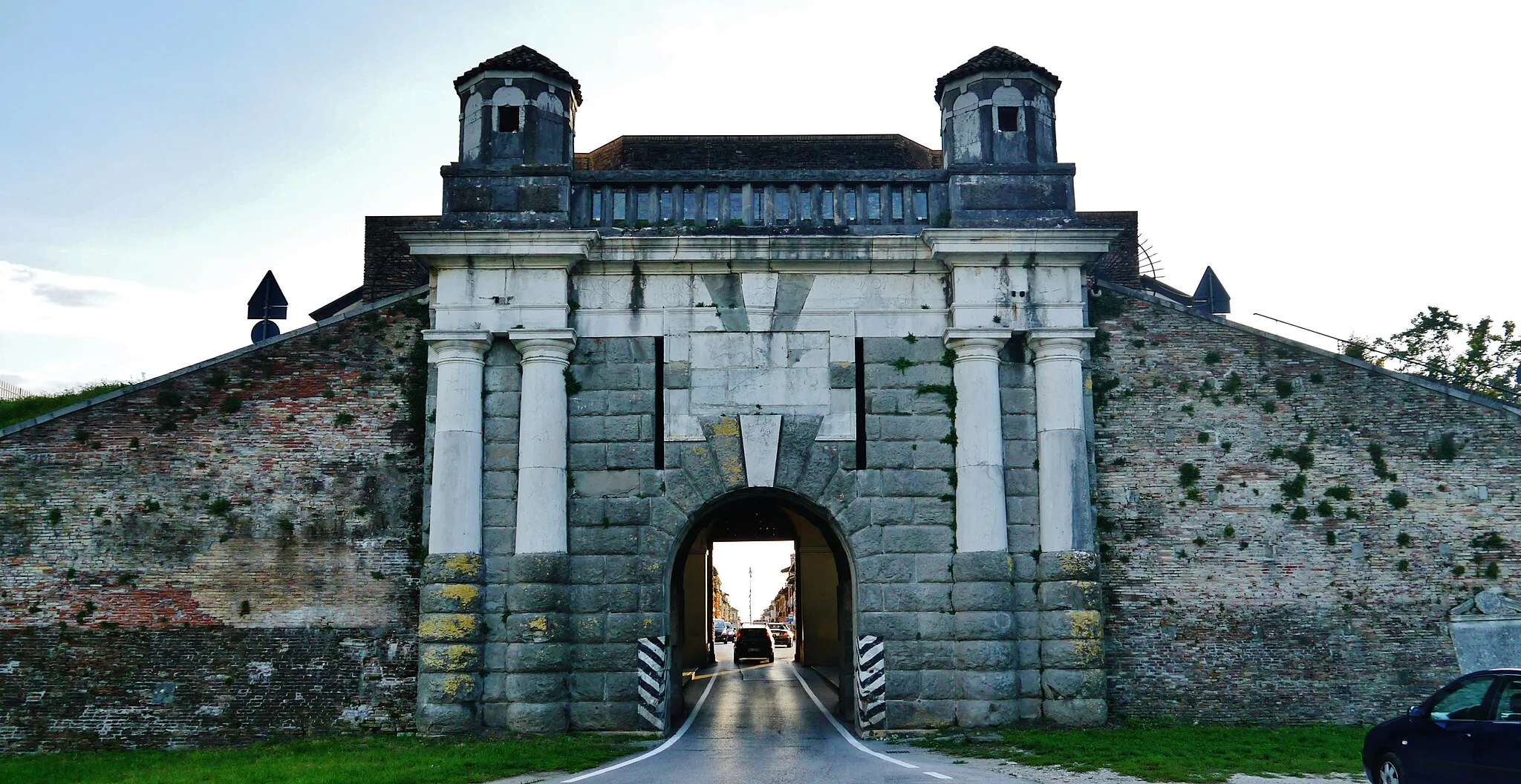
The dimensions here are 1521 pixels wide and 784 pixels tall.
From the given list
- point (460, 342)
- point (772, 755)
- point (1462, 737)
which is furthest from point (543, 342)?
point (1462, 737)

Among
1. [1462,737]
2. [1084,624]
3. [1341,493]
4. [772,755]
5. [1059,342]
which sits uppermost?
[1059,342]

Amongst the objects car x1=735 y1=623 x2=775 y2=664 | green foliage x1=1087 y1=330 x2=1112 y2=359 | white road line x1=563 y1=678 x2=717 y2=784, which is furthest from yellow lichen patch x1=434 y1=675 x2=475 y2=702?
car x1=735 y1=623 x2=775 y2=664

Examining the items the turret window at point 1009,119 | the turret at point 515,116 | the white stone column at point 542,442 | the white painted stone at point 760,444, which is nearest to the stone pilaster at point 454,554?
the white stone column at point 542,442

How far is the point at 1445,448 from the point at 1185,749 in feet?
20.6

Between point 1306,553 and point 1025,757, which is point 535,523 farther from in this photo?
point 1306,553

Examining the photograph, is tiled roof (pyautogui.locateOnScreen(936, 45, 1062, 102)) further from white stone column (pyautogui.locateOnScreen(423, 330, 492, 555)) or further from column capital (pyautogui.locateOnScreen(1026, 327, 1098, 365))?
white stone column (pyautogui.locateOnScreen(423, 330, 492, 555))

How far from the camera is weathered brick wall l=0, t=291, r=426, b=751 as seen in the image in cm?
1558

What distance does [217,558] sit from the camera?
16.1 m

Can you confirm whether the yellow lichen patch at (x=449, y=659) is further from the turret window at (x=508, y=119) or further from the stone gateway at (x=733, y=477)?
the turret window at (x=508, y=119)

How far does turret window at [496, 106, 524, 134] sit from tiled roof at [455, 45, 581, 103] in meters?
0.55

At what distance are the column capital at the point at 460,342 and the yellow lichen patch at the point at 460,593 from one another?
3.04 meters

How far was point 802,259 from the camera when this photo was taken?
16891mm

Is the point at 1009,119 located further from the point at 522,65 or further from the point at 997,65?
the point at 522,65

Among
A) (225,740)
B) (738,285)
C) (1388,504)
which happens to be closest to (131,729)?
(225,740)
